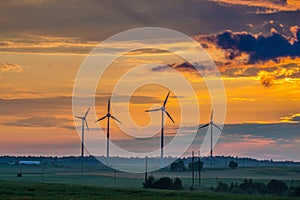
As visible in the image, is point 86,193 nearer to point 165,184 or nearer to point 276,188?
point 165,184

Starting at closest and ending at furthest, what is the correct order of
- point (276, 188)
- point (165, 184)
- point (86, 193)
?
point (86, 193), point (165, 184), point (276, 188)

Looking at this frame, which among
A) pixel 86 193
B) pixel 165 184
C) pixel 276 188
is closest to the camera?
pixel 86 193

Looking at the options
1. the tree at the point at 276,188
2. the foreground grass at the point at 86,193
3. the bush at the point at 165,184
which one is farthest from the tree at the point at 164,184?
the foreground grass at the point at 86,193

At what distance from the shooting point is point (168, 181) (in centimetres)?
12875

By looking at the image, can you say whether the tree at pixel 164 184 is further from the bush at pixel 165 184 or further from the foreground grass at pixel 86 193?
the foreground grass at pixel 86 193

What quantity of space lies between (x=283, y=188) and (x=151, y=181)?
22.7 meters

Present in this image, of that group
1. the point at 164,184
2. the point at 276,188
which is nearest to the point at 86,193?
the point at 164,184

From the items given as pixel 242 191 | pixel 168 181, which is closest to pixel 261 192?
pixel 242 191

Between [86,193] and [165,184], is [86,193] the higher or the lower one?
the lower one

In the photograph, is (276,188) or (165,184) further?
(276,188)

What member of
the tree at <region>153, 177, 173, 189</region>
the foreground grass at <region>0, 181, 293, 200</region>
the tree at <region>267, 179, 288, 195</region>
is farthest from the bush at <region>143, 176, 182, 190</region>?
the foreground grass at <region>0, 181, 293, 200</region>

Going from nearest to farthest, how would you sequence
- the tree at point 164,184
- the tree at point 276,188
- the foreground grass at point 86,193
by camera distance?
1. the foreground grass at point 86,193
2. the tree at point 164,184
3. the tree at point 276,188

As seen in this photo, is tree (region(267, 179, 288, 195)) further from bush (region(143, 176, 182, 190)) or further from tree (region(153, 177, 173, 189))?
tree (region(153, 177, 173, 189))

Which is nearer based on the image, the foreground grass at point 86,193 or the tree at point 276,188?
the foreground grass at point 86,193
